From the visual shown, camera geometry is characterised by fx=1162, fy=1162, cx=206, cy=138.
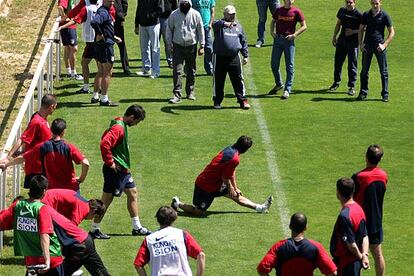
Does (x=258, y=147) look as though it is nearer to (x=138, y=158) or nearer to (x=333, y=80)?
(x=138, y=158)

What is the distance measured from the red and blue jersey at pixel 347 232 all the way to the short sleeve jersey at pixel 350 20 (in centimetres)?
990

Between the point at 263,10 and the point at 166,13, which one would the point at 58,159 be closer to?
the point at 166,13

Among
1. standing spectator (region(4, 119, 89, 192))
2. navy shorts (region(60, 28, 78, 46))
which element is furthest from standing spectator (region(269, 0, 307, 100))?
Result: standing spectator (region(4, 119, 89, 192))

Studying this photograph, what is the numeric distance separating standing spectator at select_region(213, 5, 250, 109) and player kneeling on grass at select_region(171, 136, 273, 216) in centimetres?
484

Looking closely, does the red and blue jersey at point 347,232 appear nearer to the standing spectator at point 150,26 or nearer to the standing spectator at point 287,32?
the standing spectator at point 287,32

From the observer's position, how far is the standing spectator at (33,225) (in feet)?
39.6

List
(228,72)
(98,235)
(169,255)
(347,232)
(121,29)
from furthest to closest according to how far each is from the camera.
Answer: (121,29)
(228,72)
(98,235)
(347,232)
(169,255)

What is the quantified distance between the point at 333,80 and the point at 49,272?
Result: 12321 mm

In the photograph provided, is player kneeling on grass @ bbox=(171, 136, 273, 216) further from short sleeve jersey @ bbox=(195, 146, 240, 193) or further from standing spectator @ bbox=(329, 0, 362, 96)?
standing spectator @ bbox=(329, 0, 362, 96)

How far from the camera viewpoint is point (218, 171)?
53.8 feet

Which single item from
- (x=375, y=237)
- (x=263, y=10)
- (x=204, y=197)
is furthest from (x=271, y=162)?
(x=263, y=10)

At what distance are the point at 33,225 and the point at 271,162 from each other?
23.9 ft

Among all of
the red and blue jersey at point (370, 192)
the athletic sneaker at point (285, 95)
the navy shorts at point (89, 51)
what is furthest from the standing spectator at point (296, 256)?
the athletic sneaker at point (285, 95)

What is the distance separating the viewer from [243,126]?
20562 mm
